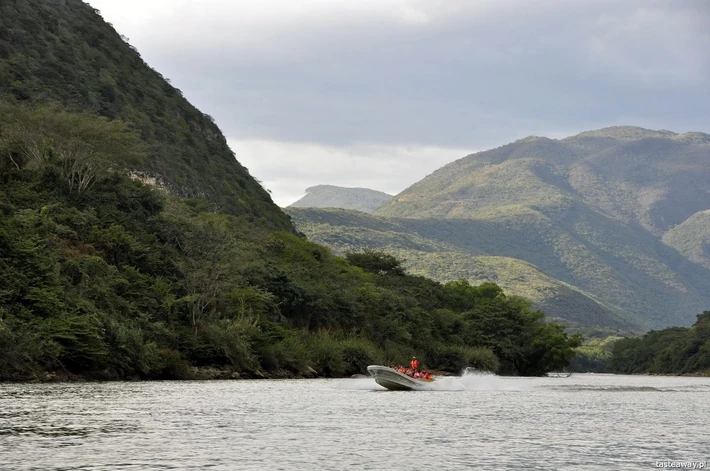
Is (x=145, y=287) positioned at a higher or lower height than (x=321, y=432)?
higher

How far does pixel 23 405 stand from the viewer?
1576 inches

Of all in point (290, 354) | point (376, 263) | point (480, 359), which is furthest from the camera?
point (376, 263)

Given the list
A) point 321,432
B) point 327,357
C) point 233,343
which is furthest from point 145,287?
point 321,432

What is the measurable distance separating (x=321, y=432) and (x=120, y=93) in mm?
116160

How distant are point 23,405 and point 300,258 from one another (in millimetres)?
85709

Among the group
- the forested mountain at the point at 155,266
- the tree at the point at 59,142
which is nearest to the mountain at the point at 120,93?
the forested mountain at the point at 155,266

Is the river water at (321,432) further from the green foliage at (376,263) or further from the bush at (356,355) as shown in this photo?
the green foliage at (376,263)

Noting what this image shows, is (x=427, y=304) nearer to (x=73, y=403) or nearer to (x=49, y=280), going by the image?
(x=49, y=280)

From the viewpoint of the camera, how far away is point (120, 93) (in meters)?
142

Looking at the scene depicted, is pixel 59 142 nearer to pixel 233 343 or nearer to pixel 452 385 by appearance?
pixel 233 343

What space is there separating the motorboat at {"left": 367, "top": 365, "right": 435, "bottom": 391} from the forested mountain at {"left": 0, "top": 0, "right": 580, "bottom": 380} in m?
17.1

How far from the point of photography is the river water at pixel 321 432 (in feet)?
88.2

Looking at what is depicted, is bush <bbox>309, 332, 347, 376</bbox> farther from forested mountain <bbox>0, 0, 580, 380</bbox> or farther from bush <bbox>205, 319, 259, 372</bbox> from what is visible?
A: bush <bbox>205, 319, 259, 372</bbox>

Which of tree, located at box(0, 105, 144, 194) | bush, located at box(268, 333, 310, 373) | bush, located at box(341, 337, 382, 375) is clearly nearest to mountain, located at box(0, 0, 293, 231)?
tree, located at box(0, 105, 144, 194)
